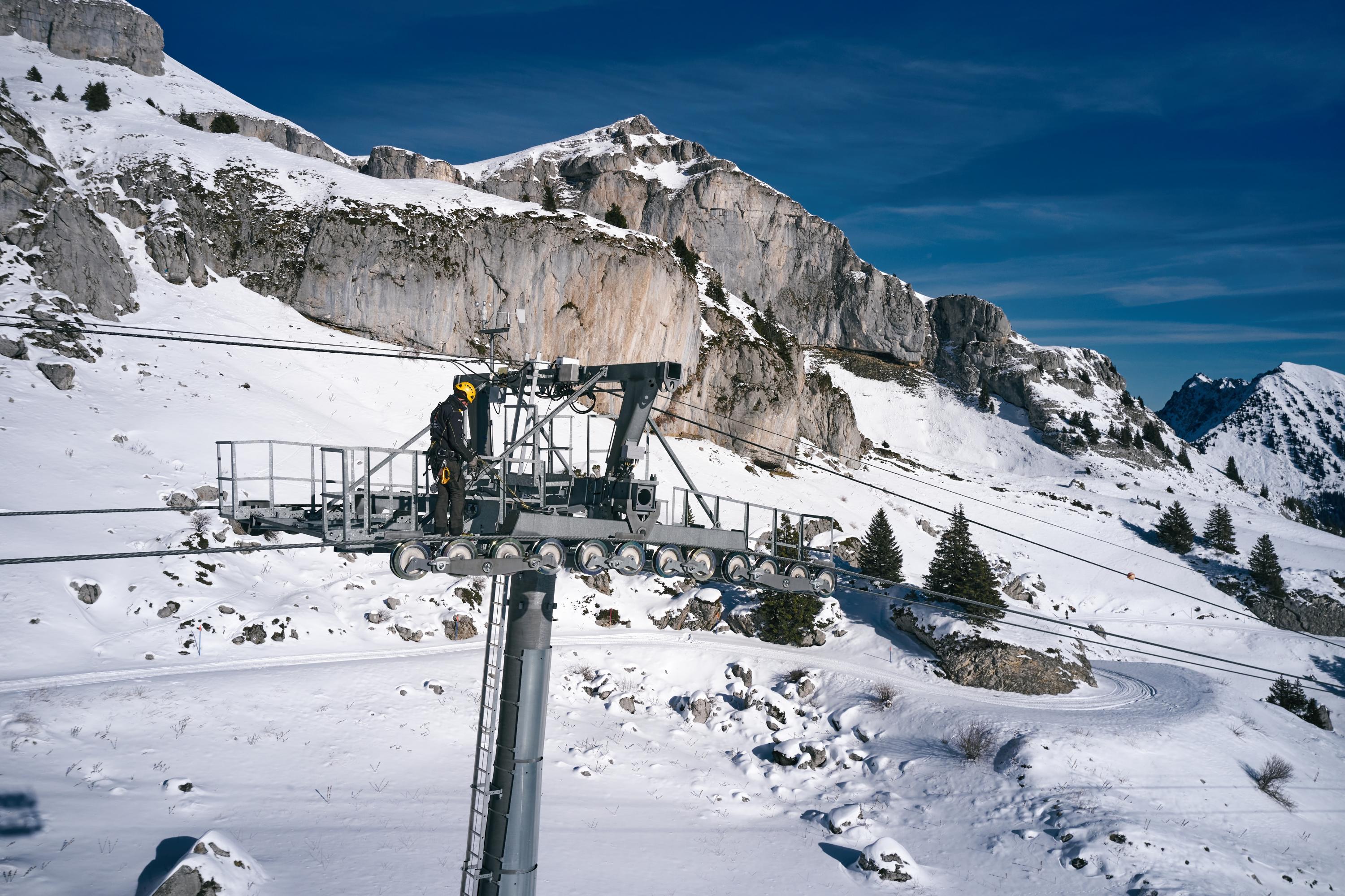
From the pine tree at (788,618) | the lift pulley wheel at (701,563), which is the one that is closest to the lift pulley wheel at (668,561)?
the lift pulley wheel at (701,563)

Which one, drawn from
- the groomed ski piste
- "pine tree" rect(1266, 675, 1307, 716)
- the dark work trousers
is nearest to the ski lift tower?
the dark work trousers

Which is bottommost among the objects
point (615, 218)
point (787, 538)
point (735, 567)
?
point (787, 538)

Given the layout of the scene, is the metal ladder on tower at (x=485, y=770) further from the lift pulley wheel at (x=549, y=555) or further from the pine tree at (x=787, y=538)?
the pine tree at (x=787, y=538)

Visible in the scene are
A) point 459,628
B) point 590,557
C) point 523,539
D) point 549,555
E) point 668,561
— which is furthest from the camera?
point 459,628

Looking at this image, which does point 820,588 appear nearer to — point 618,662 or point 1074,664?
point 618,662

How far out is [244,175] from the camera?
5769cm

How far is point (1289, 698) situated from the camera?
1345 inches

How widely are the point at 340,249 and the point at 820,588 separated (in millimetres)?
51245

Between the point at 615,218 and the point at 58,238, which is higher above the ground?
the point at 615,218

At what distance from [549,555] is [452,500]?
204 cm

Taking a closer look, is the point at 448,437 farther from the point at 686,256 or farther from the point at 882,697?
the point at 686,256

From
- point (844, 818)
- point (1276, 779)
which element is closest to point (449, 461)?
point (844, 818)

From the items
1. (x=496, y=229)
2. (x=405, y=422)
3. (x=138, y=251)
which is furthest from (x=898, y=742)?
(x=138, y=251)

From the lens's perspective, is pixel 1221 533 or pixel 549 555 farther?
pixel 1221 533
